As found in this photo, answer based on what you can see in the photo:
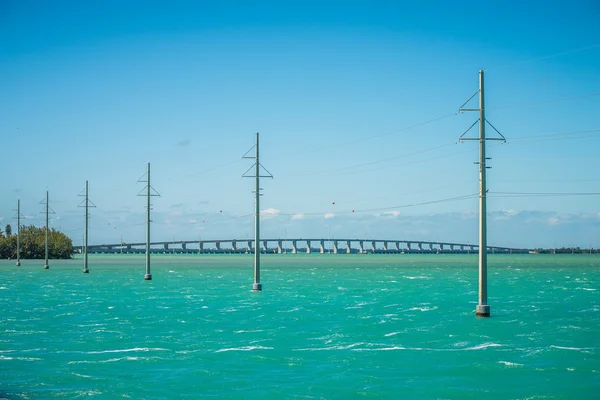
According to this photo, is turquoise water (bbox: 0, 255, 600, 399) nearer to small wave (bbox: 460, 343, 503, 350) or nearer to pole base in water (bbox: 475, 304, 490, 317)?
small wave (bbox: 460, 343, 503, 350)

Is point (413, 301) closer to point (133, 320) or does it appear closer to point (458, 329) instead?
point (458, 329)

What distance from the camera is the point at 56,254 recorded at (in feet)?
619

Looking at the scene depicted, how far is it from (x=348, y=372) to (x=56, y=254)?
6997 inches

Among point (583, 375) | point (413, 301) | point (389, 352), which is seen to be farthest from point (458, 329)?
point (413, 301)

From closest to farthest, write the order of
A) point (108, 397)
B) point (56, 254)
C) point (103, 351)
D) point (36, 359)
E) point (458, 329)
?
1. point (108, 397)
2. point (36, 359)
3. point (103, 351)
4. point (458, 329)
5. point (56, 254)

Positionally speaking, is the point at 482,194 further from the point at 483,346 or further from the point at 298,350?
the point at 298,350

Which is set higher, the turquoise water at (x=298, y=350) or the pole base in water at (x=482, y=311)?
the pole base in water at (x=482, y=311)

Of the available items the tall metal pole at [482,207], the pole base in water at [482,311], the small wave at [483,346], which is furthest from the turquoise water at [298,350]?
the tall metal pole at [482,207]

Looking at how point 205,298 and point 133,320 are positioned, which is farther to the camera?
point 205,298

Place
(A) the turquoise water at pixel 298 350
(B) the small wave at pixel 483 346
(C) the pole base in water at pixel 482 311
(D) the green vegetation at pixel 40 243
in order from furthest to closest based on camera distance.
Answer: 1. (D) the green vegetation at pixel 40 243
2. (C) the pole base in water at pixel 482 311
3. (B) the small wave at pixel 483 346
4. (A) the turquoise water at pixel 298 350

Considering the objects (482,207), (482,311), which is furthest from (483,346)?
(482,311)

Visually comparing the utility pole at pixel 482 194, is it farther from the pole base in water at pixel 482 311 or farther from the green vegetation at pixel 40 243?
the green vegetation at pixel 40 243

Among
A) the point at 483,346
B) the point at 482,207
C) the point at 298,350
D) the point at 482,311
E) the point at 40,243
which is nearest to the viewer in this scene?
the point at 298,350

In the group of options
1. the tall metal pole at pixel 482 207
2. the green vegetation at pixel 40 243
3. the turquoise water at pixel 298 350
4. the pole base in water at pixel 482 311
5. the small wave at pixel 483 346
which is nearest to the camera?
the turquoise water at pixel 298 350
